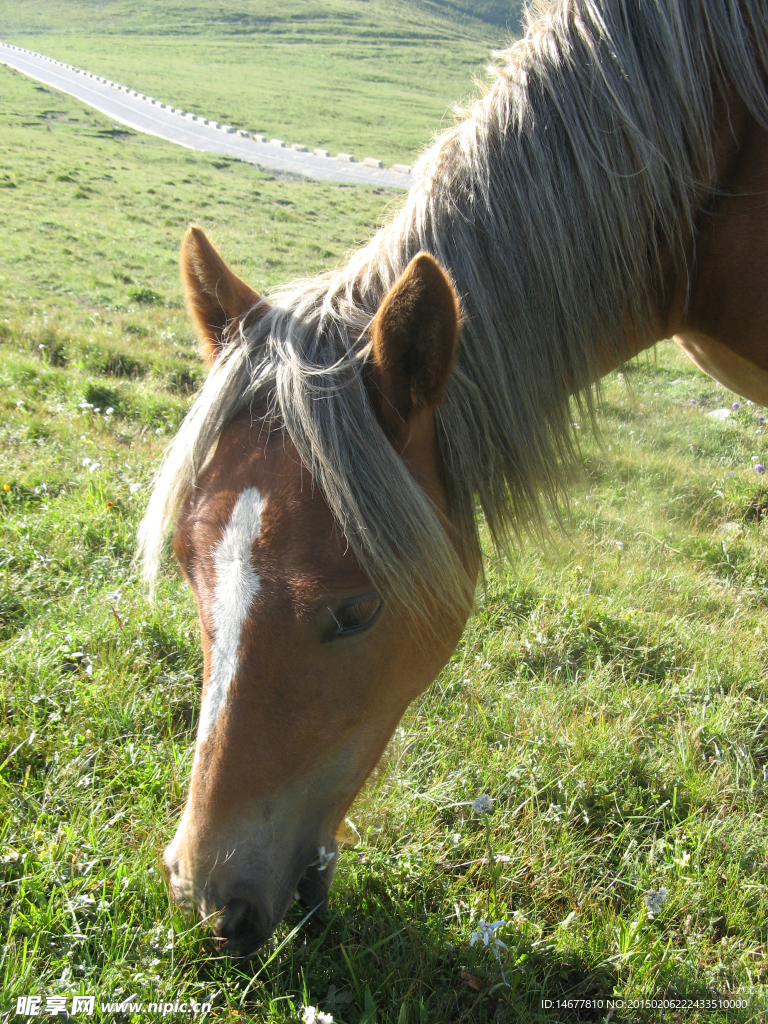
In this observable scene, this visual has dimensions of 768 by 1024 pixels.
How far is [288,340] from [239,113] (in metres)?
51.5

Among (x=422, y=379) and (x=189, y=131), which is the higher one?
(x=189, y=131)

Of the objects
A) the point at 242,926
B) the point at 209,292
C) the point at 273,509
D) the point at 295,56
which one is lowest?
the point at 242,926

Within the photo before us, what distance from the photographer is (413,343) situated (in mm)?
1678

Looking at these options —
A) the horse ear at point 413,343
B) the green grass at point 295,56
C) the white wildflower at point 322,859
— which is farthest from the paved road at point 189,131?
the white wildflower at point 322,859

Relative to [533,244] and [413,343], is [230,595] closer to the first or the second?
[413,343]

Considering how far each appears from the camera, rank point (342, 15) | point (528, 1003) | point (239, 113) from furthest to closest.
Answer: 1. point (342, 15)
2. point (239, 113)
3. point (528, 1003)

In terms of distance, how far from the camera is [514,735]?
8.70 feet

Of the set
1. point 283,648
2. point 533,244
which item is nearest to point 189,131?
point 533,244

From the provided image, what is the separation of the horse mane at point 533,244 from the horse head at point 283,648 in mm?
140

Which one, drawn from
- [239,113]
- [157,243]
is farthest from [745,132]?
[239,113]

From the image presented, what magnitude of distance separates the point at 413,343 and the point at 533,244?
2.13ft

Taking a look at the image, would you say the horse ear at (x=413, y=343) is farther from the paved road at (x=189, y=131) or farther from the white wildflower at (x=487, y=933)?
the paved road at (x=189, y=131)

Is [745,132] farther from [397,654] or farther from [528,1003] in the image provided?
[528,1003]

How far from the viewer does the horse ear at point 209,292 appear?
2.04 meters
